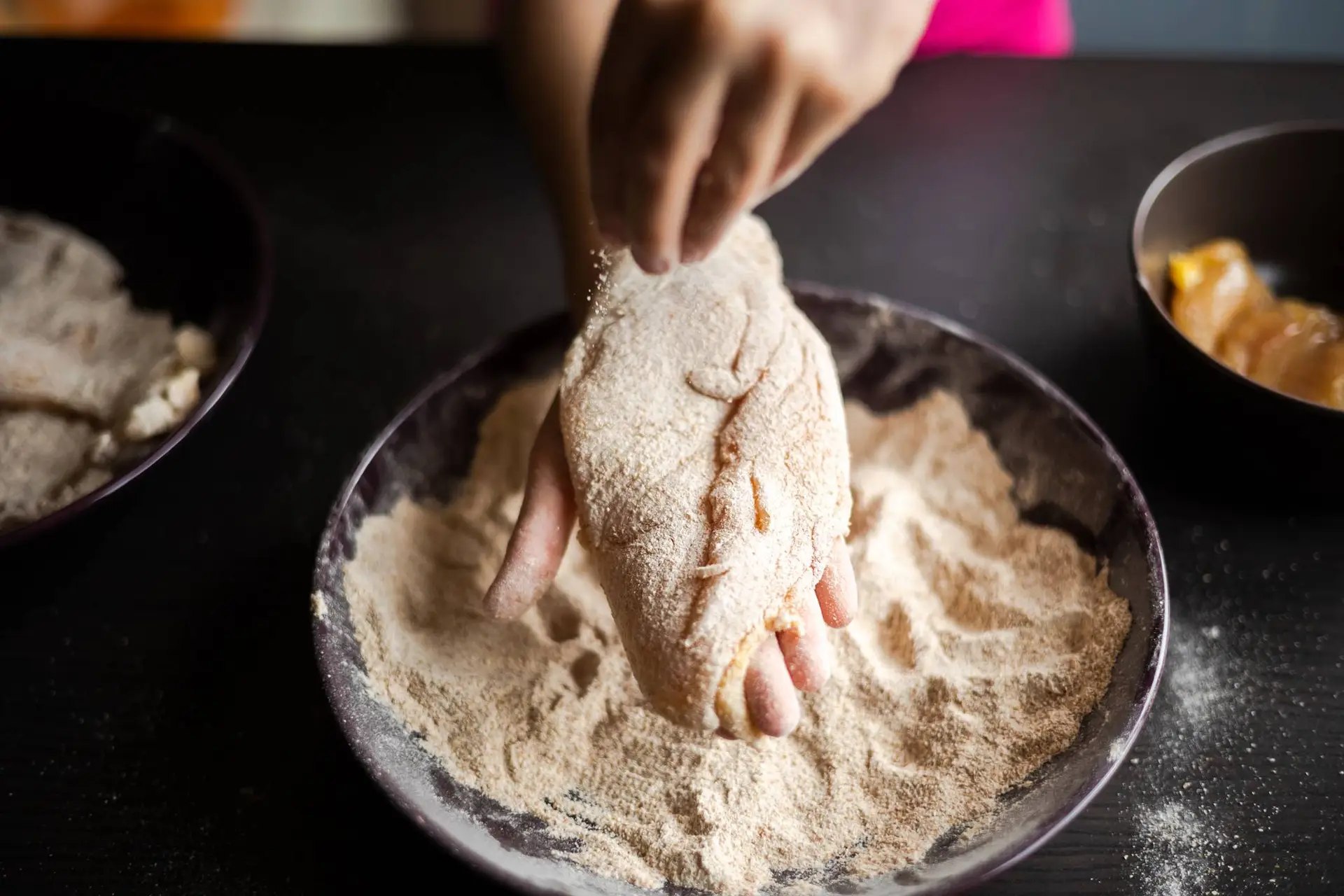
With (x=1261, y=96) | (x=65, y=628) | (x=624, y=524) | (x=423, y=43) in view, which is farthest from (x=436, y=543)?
(x=1261, y=96)

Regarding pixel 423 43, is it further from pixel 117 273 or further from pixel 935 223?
pixel 935 223

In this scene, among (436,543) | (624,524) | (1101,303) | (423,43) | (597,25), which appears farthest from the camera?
(423,43)

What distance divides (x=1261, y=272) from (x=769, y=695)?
2.51 feet

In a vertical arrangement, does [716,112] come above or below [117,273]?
above

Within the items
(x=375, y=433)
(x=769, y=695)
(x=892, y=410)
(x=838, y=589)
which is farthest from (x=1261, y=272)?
(x=375, y=433)

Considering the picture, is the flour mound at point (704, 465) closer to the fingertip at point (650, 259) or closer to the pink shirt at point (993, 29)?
the fingertip at point (650, 259)

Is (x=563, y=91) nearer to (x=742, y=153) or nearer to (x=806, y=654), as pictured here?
(x=742, y=153)

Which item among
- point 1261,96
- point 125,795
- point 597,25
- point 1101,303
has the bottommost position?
point 125,795

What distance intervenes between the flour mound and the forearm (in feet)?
0.36

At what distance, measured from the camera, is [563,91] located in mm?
968

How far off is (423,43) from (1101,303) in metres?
0.88

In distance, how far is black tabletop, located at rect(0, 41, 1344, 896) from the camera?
2.49 feet

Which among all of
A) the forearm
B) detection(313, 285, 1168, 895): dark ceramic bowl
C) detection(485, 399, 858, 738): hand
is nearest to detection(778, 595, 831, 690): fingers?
detection(485, 399, 858, 738): hand

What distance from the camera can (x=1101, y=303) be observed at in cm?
110
